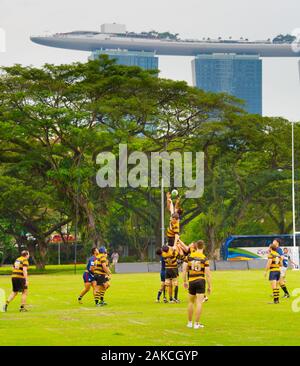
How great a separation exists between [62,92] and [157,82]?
29.1 feet

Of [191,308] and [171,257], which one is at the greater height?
[171,257]

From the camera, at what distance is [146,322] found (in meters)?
27.1

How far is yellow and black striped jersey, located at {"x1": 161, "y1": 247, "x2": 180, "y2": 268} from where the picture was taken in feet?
110

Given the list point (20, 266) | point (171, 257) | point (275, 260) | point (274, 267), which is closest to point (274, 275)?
point (274, 267)

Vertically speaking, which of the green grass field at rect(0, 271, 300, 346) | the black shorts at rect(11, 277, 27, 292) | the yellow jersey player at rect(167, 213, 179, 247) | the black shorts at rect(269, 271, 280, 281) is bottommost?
the green grass field at rect(0, 271, 300, 346)

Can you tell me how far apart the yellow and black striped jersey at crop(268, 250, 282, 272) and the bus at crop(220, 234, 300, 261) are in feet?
195

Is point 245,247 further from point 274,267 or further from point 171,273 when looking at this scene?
point 274,267

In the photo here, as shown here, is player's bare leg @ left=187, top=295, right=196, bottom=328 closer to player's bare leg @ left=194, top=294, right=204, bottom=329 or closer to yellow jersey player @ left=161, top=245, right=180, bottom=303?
player's bare leg @ left=194, top=294, right=204, bottom=329

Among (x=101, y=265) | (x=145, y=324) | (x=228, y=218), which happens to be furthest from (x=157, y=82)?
(x=145, y=324)

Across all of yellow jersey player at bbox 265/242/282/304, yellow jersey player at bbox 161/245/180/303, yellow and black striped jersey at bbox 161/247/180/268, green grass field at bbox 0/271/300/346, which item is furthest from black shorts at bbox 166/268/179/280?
yellow jersey player at bbox 265/242/282/304

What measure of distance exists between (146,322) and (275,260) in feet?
25.2

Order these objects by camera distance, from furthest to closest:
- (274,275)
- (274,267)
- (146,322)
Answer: (274,267), (274,275), (146,322)
